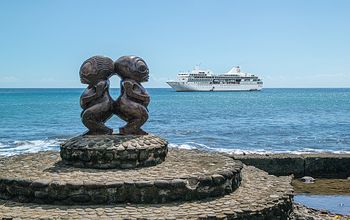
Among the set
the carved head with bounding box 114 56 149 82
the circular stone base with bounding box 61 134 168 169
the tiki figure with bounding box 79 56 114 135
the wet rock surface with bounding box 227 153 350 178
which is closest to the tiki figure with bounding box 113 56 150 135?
the carved head with bounding box 114 56 149 82

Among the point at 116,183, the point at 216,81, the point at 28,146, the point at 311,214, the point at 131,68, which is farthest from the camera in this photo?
the point at 216,81

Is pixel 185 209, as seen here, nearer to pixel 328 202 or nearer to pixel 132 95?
pixel 132 95

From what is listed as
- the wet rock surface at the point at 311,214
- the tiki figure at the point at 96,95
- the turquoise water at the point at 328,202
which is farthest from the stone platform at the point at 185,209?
the turquoise water at the point at 328,202

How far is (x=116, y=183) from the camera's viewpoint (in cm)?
927

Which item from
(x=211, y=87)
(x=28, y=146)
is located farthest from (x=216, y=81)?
(x=28, y=146)

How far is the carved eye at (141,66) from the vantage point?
39.0 feet

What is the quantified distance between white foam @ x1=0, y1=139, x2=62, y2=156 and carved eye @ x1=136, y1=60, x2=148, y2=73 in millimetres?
16296

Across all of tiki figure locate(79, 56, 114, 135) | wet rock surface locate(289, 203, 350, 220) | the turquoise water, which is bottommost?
the turquoise water

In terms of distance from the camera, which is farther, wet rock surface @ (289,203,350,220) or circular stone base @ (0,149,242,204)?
wet rock surface @ (289,203,350,220)

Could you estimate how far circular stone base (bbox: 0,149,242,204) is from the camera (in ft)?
30.4

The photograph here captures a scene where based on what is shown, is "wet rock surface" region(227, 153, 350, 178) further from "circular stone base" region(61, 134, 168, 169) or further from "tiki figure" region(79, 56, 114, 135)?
"circular stone base" region(61, 134, 168, 169)

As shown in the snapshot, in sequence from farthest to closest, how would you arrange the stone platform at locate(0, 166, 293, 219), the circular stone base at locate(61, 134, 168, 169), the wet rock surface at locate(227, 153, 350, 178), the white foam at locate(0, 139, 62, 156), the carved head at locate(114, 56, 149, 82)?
the white foam at locate(0, 139, 62, 156)
the wet rock surface at locate(227, 153, 350, 178)
the carved head at locate(114, 56, 149, 82)
the circular stone base at locate(61, 134, 168, 169)
the stone platform at locate(0, 166, 293, 219)

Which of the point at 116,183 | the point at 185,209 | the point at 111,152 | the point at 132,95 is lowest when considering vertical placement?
the point at 185,209

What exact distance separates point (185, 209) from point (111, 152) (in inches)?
90.6
